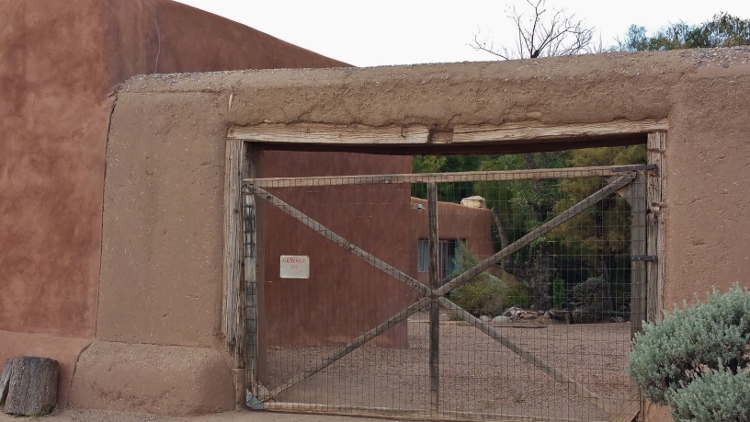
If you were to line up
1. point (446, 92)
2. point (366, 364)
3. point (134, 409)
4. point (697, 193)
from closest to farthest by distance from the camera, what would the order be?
point (697, 193) → point (446, 92) → point (134, 409) → point (366, 364)

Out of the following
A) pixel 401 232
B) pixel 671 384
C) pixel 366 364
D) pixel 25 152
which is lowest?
pixel 366 364

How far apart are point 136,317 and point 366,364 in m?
3.50

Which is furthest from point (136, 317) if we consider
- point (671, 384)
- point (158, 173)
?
point (671, 384)

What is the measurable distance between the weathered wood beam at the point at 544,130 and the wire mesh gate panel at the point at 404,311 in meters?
0.30

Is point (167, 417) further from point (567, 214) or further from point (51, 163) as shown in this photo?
point (567, 214)

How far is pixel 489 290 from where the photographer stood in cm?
1473

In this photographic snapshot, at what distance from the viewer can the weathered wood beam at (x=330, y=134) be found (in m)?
7.39

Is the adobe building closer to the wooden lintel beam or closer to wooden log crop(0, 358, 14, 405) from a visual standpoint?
the wooden lintel beam

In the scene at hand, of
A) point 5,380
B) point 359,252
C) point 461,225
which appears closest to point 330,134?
point 359,252

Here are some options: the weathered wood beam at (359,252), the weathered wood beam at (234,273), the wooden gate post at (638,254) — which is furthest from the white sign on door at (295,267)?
the wooden gate post at (638,254)

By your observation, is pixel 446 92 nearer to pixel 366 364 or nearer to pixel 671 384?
pixel 671 384

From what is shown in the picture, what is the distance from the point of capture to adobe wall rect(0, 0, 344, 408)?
324 inches

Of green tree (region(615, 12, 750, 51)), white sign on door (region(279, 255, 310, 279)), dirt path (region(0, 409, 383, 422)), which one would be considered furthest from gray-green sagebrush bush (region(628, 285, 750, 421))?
green tree (region(615, 12, 750, 51))

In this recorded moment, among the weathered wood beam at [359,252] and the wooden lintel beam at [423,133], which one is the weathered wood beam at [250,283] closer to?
the weathered wood beam at [359,252]
